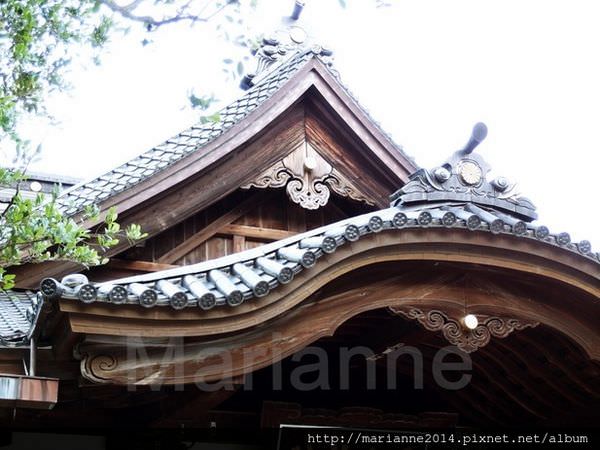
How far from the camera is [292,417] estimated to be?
745 cm

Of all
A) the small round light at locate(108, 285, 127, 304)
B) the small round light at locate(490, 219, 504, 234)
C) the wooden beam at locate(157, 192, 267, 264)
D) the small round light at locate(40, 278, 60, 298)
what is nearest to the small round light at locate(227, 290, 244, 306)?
the small round light at locate(108, 285, 127, 304)

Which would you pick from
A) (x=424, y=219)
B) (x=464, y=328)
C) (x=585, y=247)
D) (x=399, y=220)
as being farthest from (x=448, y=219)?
(x=585, y=247)

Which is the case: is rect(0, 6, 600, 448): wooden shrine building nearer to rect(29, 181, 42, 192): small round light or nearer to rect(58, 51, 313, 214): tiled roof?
rect(58, 51, 313, 214): tiled roof

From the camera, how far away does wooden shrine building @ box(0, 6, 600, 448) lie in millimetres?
5512

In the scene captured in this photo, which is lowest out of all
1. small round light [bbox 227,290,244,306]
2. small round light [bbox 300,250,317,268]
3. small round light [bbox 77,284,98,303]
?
small round light [bbox 77,284,98,303]

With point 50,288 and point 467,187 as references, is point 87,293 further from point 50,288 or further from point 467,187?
point 467,187

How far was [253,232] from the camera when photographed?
8.63 metres

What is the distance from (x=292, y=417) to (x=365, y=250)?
6.54 feet

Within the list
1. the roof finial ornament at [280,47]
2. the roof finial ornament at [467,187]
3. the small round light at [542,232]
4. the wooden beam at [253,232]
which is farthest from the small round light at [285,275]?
the roof finial ornament at [280,47]

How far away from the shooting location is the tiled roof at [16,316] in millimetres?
5586

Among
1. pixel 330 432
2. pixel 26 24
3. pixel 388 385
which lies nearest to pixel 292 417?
pixel 330 432

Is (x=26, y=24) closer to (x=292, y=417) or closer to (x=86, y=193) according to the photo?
(x=86, y=193)

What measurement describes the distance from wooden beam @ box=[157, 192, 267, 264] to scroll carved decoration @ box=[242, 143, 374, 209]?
0.26 m

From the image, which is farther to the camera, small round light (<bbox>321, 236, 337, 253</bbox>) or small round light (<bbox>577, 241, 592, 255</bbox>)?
small round light (<bbox>577, 241, 592, 255</bbox>)
